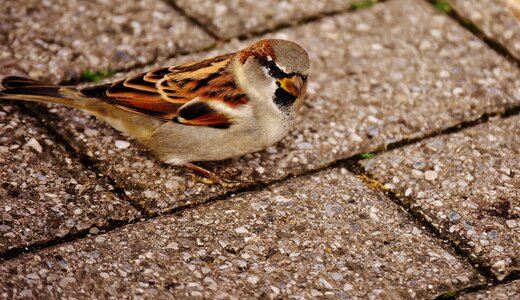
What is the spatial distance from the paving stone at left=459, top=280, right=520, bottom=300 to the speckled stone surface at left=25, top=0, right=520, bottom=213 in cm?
118

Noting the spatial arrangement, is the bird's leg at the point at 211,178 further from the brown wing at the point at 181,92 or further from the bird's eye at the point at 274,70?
the bird's eye at the point at 274,70

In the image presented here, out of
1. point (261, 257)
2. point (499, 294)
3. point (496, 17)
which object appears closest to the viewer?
point (499, 294)

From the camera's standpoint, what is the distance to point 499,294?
11.3 feet

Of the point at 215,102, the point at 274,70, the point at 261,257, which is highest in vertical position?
the point at 274,70

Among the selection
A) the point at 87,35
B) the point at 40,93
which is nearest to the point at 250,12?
the point at 87,35

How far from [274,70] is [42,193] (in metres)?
1.31

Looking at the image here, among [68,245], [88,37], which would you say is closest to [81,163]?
[68,245]

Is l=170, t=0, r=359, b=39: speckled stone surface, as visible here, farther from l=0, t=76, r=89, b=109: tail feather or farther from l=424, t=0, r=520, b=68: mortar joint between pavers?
l=0, t=76, r=89, b=109: tail feather

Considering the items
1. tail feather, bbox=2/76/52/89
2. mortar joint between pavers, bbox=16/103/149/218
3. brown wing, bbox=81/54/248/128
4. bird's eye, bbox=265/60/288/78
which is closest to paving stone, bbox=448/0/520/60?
bird's eye, bbox=265/60/288/78

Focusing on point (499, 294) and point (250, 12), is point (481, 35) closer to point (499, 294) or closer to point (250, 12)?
point (250, 12)

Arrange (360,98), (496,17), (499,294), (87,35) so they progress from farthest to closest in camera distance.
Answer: (496,17) → (87,35) → (360,98) → (499,294)

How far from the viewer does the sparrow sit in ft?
13.2

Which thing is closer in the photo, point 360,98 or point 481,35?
point 360,98

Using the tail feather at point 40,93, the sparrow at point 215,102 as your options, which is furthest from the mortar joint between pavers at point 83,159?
the sparrow at point 215,102
